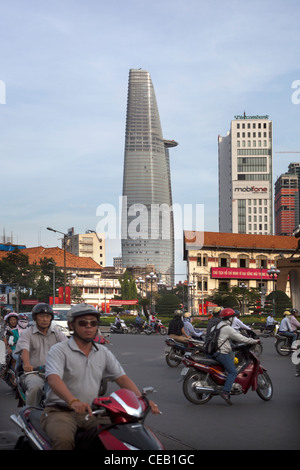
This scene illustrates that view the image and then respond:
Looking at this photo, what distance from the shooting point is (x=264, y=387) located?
11883 mm

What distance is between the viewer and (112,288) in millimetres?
148750

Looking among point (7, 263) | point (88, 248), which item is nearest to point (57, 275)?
point (7, 263)

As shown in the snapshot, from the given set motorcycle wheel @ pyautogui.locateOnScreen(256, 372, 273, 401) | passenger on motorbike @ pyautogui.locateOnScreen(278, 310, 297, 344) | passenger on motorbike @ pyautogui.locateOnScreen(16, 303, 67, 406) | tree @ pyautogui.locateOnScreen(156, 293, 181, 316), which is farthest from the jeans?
tree @ pyautogui.locateOnScreen(156, 293, 181, 316)

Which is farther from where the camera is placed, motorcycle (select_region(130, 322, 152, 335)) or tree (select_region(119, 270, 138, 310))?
tree (select_region(119, 270, 138, 310))

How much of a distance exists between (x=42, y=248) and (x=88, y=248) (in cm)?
3809

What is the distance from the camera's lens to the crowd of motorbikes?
4.39m

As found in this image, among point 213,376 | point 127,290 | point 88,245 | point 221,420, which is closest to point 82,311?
point 221,420

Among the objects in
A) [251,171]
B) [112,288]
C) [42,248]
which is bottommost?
[112,288]

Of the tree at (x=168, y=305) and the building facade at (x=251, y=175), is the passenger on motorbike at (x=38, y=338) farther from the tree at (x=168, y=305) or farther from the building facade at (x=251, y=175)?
the building facade at (x=251, y=175)

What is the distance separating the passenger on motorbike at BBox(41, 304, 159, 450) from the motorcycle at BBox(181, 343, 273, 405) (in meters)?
6.06

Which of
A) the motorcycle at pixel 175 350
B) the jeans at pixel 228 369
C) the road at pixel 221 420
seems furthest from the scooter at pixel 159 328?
the jeans at pixel 228 369

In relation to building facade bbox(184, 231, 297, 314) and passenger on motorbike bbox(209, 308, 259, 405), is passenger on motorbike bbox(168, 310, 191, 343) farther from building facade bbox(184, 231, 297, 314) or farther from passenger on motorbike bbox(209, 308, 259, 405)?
building facade bbox(184, 231, 297, 314)

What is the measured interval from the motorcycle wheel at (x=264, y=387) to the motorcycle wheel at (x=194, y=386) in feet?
3.13
